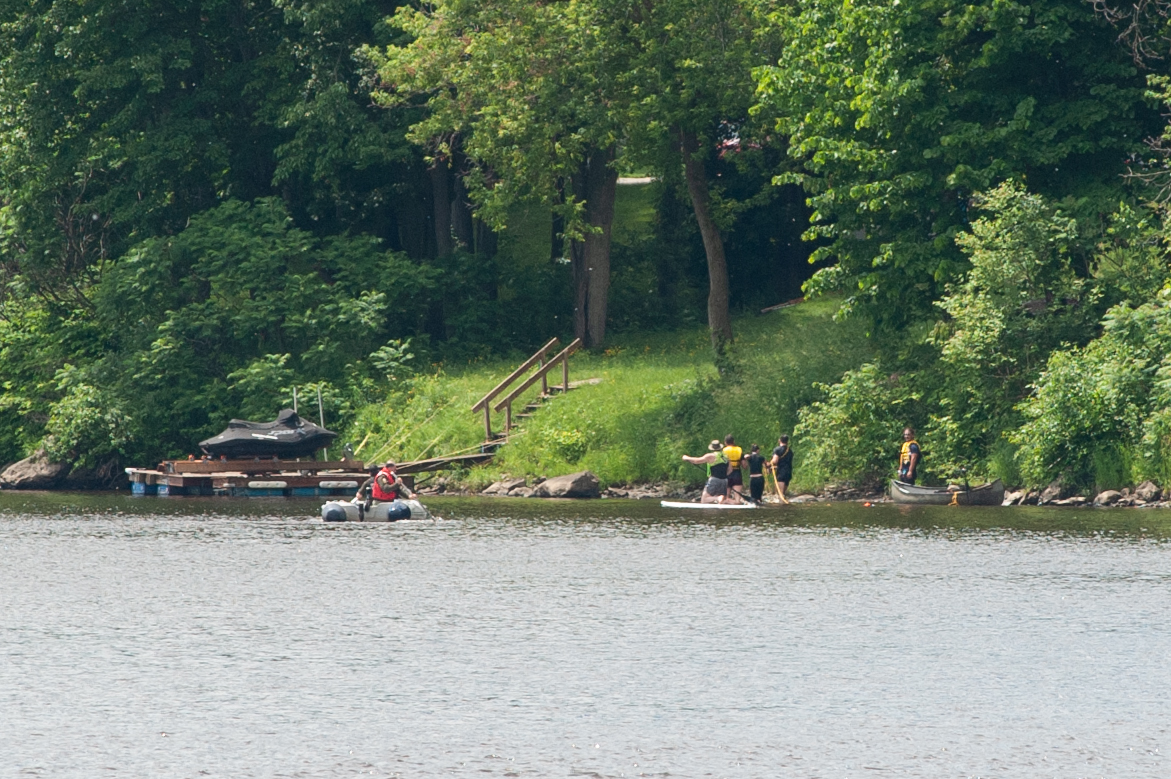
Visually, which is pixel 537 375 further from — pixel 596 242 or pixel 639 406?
pixel 596 242

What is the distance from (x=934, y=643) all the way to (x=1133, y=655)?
6.32 ft

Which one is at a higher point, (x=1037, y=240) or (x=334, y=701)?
(x=1037, y=240)

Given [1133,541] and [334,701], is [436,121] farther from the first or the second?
[334,701]

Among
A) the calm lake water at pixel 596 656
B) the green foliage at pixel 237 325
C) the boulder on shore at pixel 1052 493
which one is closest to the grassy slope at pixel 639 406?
the green foliage at pixel 237 325

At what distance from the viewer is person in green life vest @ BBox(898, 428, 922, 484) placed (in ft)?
119

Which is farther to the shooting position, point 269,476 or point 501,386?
point 501,386

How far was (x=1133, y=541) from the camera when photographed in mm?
26000

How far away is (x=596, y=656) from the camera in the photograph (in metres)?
16.2

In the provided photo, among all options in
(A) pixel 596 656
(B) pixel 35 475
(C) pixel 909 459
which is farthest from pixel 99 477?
(A) pixel 596 656

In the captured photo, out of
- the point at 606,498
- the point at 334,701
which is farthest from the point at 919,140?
the point at 334,701

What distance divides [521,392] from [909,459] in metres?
14.7

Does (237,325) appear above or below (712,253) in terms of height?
below

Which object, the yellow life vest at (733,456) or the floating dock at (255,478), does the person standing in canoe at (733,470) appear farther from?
the floating dock at (255,478)

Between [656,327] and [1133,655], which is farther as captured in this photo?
→ [656,327]
